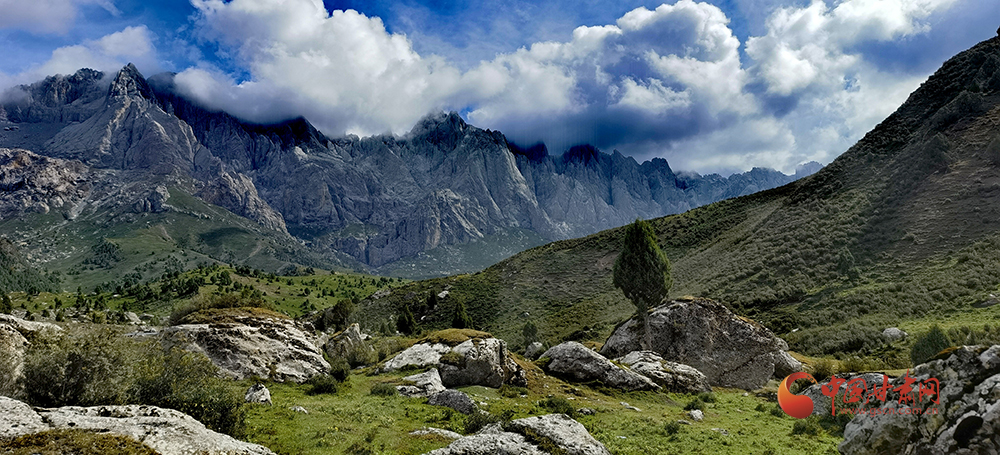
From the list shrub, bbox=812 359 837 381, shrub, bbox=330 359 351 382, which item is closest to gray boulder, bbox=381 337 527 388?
shrub, bbox=330 359 351 382

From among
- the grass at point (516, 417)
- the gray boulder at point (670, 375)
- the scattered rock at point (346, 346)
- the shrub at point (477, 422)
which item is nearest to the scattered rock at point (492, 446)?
the grass at point (516, 417)

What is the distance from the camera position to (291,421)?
52.9 feet

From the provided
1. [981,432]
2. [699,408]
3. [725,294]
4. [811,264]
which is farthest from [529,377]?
[811,264]

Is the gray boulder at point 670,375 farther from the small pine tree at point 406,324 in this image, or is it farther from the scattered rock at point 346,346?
the small pine tree at point 406,324

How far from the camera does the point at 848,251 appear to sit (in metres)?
50.1

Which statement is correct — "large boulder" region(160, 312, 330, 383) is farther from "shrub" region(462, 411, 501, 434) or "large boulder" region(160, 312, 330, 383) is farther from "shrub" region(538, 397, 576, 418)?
"shrub" region(538, 397, 576, 418)

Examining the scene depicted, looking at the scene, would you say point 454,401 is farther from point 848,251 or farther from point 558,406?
point 848,251

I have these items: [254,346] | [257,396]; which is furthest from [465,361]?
[254,346]

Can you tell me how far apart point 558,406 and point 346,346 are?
20.4 meters

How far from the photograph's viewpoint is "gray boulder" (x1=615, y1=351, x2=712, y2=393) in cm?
2936

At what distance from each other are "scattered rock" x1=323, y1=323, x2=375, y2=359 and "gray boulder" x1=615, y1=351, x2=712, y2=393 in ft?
68.4

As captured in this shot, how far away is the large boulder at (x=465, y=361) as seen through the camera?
26.6m

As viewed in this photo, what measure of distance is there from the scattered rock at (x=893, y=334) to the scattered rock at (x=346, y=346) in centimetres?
3998

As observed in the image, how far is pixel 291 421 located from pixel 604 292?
7264 cm
